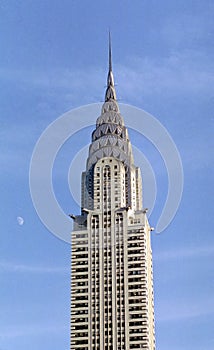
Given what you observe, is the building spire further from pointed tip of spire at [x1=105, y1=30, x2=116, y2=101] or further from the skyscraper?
the skyscraper

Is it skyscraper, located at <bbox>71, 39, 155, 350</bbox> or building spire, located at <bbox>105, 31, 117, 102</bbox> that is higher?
building spire, located at <bbox>105, 31, 117, 102</bbox>

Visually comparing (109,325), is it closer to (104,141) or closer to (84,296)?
(84,296)

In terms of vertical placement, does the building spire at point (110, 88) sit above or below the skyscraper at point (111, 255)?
above

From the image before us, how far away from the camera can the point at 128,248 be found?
100000 mm

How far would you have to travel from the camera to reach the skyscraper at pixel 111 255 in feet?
312

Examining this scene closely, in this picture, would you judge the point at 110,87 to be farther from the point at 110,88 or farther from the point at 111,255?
the point at 111,255

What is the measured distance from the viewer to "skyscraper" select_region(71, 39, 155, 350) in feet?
312

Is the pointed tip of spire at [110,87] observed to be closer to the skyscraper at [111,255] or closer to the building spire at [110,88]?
the building spire at [110,88]

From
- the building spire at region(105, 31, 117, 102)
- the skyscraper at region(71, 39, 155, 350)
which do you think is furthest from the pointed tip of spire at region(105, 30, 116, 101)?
the skyscraper at region(71, 39, 155, 350)

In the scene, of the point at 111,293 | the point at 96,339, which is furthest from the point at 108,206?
the point at 96,339

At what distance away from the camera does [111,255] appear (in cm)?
10006

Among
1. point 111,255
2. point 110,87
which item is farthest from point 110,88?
point 111,255

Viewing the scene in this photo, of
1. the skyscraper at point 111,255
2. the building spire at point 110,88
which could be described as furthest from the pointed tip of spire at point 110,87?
the skyscraper at point 111,255

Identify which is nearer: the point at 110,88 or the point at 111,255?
the point at 111,255
